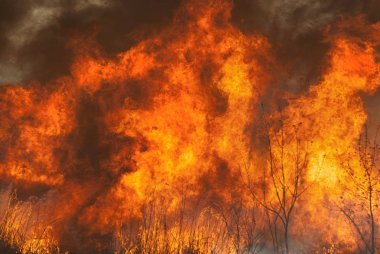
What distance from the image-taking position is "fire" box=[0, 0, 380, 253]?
Result: 1566 centimetres

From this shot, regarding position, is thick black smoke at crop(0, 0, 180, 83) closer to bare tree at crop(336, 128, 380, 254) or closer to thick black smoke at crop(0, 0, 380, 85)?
thick black smoke at crop(0, 0, 380, 85)

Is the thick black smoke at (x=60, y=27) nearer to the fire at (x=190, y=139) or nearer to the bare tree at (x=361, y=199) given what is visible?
the fire at (x=190, y=139)

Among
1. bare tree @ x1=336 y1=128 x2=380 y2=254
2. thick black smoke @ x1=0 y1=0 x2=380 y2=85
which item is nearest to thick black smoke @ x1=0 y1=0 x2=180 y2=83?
thick black smoke @ x1=0 y1=0 x2=380 y2=85

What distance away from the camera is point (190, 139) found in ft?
55.4

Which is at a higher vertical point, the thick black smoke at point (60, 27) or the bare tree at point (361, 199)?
the thick black smoke at point (60, 27)

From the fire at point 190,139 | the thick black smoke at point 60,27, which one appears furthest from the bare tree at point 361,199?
the thick black smoke at point 60,27

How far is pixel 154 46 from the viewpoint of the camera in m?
17.9

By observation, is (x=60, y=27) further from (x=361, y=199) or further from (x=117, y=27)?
(x=361, y=199)

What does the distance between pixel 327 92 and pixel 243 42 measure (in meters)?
4.52

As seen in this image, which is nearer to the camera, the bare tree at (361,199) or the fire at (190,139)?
the bare tree at (361,199)

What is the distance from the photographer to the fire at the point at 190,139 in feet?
51.4

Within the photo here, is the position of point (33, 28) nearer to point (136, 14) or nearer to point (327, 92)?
point (136, 14)

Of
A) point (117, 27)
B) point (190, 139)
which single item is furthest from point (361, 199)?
point (117, 27)

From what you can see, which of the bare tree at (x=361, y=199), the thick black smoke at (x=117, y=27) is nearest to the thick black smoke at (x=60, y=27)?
the thick black smoke at (x=117, y=27)
